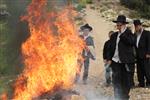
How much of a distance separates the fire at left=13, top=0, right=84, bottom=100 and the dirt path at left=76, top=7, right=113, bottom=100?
1373 millimetres

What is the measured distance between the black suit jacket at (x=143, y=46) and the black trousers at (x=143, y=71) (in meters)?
0.18

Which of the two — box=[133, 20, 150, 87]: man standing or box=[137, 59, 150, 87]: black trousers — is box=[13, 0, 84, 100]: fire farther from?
box=[137, 59, 150, 87]: black trousers

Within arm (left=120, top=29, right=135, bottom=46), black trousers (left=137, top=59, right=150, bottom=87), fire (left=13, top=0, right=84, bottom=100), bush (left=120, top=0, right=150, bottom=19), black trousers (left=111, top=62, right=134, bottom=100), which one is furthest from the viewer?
bush (left=120, top=0, right=150, bottom=19)

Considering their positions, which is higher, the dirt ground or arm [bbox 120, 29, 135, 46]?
arm [bbox 120, 29, 135, 46]

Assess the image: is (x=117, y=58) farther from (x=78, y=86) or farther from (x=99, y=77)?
(x=99, y=77)

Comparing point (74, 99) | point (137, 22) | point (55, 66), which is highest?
point (137, 22)

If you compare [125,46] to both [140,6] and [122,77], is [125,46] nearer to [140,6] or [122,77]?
[122,77]

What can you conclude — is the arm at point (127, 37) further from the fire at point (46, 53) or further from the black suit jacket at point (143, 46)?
the black suit jacket at point (143, 46)

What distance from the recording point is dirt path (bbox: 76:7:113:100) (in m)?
13.4

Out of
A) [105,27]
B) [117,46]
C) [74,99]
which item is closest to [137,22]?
[117,46]

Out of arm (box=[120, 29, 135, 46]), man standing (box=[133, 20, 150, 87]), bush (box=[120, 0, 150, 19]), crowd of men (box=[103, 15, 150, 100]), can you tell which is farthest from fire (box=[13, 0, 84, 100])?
bush (box=[120, 0, 150, 19])

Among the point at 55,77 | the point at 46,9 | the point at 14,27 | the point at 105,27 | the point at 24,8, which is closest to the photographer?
the point at 55,77

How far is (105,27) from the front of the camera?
27328 millimetres

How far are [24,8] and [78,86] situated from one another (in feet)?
8.64
